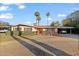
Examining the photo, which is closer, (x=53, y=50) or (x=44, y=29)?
(x=53, y=50)

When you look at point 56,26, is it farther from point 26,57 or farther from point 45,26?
point 26,57

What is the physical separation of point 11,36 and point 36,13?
495 millimetres

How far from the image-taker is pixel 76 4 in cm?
469

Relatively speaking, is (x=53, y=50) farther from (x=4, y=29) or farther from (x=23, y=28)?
(x=4, y=29)

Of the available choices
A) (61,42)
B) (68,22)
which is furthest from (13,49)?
(68,22)

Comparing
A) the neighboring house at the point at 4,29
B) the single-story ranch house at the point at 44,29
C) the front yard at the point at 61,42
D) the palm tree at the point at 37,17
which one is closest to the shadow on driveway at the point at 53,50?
the front yard at the point at 61,42

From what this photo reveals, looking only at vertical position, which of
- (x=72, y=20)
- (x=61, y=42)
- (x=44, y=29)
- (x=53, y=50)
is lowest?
(x=53, y=50)

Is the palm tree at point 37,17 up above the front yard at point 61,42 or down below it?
above

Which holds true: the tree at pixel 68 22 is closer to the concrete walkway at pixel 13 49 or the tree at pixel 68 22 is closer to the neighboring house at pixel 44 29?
the neighboring house at pixel 44 29

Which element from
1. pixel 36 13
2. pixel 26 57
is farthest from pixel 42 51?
pixel 36 13

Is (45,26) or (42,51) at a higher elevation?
(45,26)

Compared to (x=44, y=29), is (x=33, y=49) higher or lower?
lower

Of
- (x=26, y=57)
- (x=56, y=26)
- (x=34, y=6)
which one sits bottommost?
(x=26, y=57)

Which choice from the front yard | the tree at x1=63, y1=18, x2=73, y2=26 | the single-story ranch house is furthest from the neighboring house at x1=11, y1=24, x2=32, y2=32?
the tree at x1=63, y1=18, x2=73, y2=26
